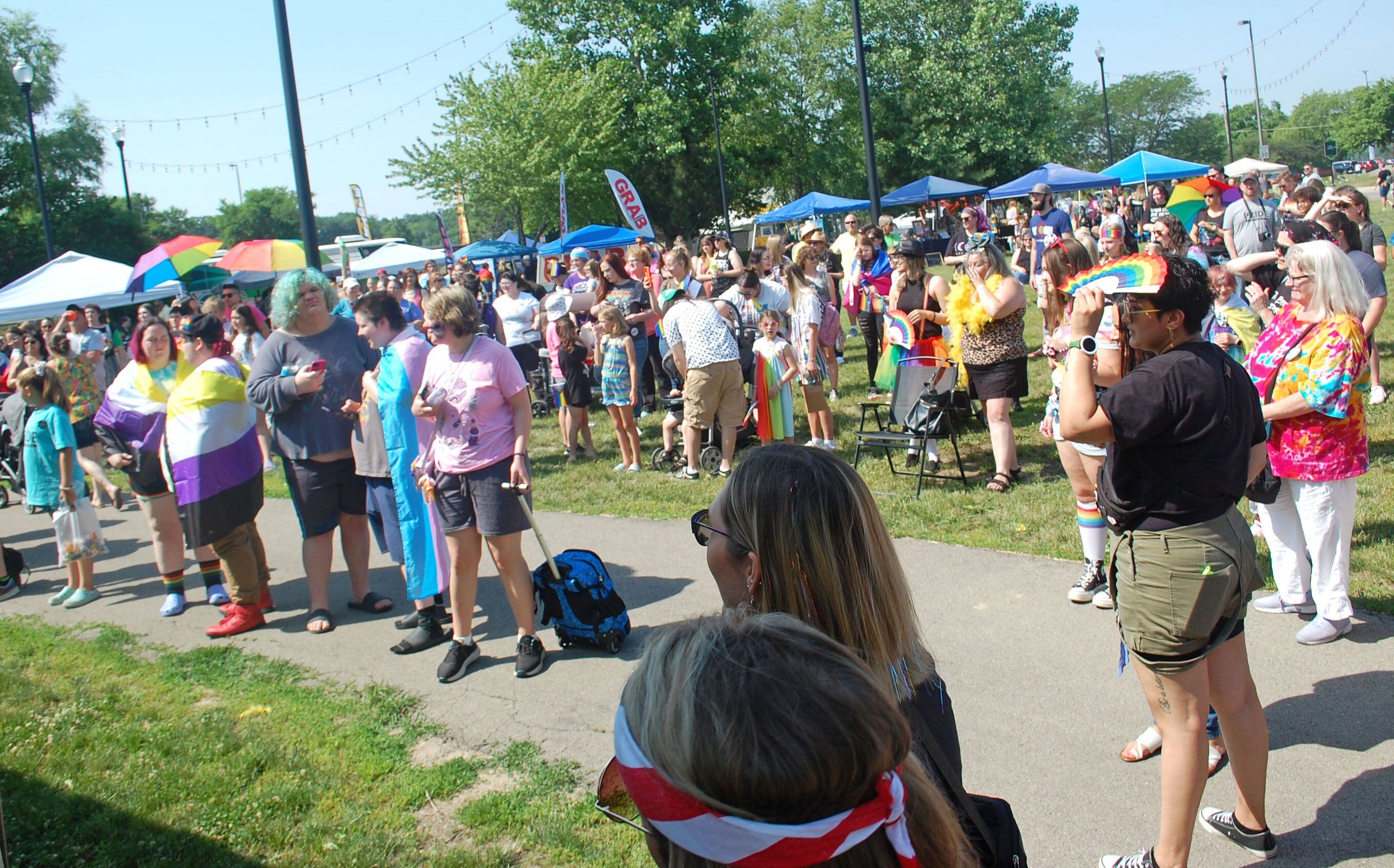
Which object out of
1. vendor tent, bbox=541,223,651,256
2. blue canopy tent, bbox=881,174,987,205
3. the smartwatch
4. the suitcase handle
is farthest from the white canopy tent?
the smartwatch

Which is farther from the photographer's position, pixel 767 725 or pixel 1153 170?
pixel 1153 170

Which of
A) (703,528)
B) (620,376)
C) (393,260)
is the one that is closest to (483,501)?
(703,528)

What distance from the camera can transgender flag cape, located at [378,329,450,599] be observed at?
17.5 feet

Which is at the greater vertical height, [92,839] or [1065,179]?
[1065,179]

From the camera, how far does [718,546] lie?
2.01 m

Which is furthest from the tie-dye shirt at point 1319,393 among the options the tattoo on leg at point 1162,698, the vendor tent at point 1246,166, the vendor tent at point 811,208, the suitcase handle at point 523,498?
the vendor tent at point 1246,166

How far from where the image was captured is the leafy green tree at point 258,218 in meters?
104

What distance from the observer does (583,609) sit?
17.1 feet

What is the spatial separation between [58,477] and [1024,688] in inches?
266

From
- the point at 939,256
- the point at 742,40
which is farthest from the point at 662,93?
the point at 939,256

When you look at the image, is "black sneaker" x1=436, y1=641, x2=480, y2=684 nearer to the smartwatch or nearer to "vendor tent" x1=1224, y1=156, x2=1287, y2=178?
the smartwatch

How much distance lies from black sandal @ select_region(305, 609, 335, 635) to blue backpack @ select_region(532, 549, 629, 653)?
1.62m

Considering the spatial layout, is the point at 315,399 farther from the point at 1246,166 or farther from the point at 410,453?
the point at 1246,166

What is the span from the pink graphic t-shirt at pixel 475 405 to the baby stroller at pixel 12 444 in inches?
176
